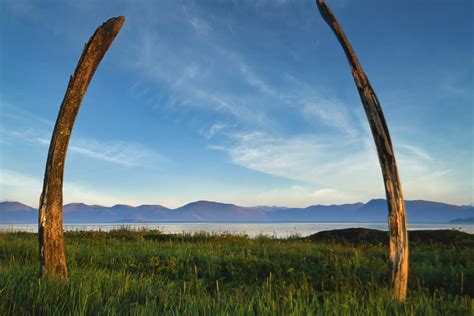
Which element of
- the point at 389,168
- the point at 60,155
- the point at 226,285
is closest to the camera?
the point at 389,168

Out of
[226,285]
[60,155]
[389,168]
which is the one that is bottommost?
[226,285]

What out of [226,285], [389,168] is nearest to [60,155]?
[226,285]

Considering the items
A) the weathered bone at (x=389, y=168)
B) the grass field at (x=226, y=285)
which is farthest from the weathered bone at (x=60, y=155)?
the weathered bone at (x=389, y=168)

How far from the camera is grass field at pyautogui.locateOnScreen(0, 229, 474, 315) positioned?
464cm

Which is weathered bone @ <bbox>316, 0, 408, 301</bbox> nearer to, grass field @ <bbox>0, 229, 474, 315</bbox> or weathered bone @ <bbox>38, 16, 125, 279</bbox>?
grass field @ <bbox>0, 229, 474, 315</bbox>

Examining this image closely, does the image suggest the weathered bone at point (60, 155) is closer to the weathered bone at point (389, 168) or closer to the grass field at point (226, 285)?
the grass field at point (226, 285)

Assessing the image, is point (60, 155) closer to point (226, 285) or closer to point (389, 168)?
point (226, 285)

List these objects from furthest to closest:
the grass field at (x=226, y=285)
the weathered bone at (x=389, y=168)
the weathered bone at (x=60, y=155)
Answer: the weathered bone at (x=60, y=155)
the weathered bone at (x=389, y=168)
the grass field at (x=226, y=285)

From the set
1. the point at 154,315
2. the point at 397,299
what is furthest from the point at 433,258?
the point at 154,315

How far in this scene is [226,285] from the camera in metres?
7.32

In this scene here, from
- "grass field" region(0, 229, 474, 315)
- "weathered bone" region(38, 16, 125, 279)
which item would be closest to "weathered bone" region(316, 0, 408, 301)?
"grass field" region(0, 229, 474, 315)

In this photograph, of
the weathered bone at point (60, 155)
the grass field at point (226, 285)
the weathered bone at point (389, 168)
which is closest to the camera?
the grass field at point (226, 285)

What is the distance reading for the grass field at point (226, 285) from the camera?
4641 millimetres

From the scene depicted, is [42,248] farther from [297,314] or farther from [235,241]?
[235,241]
